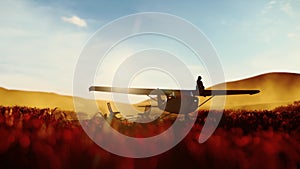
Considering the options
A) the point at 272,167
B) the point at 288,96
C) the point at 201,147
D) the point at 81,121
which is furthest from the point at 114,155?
the point at 288,96

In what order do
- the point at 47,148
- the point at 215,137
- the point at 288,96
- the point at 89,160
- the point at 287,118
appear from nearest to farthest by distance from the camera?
the point at 47,148 → the point at 89,160 → the point at 215,137 → the point at 287,118 → the point at 288,96

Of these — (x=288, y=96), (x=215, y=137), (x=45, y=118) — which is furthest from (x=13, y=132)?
(x=288, y=96)

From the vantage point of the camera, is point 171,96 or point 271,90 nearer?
point 171,96

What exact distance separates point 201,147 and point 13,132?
301cm

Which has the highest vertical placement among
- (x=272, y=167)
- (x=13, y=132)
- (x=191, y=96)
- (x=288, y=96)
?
(x=288, y=96)

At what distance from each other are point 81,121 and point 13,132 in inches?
54.1

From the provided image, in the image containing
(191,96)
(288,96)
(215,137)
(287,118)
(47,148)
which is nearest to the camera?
(47,148)

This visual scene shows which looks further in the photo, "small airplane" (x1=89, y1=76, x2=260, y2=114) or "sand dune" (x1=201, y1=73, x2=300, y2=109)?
"sand dune" (x1=201, y1=73, x2=300, y2=109)

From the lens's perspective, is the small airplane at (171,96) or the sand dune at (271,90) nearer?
the small airplane at (171,96)

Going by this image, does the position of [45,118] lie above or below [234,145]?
above

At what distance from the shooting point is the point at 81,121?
609 centimetres

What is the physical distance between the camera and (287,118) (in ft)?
27.6

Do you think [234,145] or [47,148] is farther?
[234,145]

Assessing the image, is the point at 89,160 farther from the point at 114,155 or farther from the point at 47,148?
the point at 47,148
